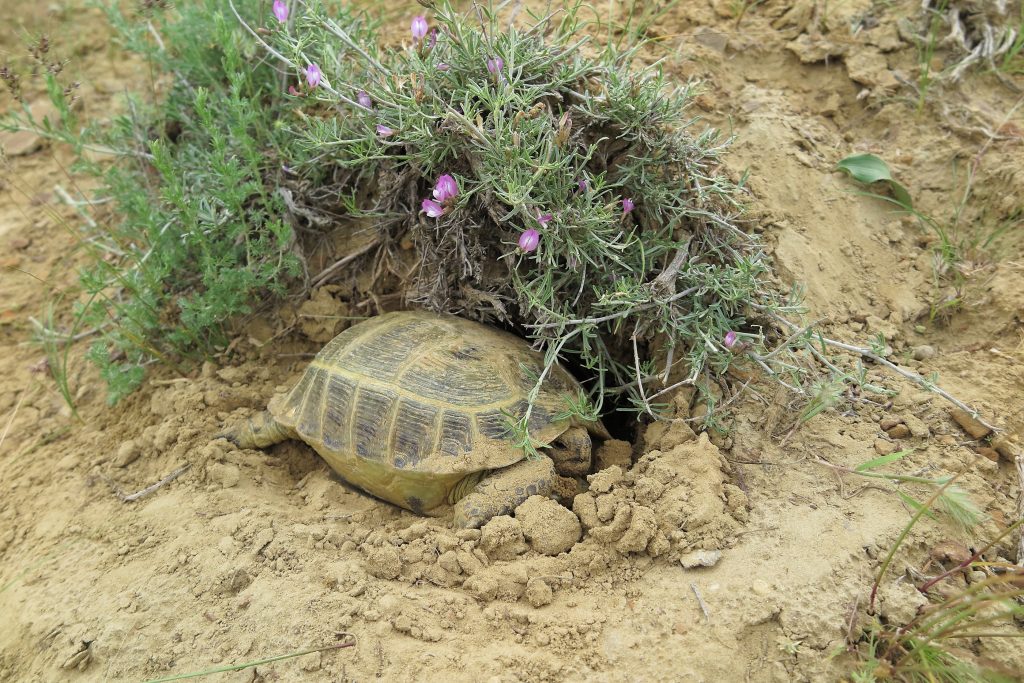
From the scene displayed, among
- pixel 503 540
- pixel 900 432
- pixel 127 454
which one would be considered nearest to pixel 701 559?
pixel 503 540

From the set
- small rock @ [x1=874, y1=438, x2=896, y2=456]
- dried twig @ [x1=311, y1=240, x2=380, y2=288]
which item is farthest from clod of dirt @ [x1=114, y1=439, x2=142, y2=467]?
small rock @ [x1=874, y1=438, x2=896, y2=456]

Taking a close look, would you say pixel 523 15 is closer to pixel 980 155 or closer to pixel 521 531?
pixel 980 155

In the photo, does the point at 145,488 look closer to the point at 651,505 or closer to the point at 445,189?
the point at 445,189

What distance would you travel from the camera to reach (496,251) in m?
3.42

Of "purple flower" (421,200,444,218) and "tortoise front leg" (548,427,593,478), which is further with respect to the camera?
"tortoise front leg" (548,427,593,478)

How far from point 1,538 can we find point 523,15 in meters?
3.80

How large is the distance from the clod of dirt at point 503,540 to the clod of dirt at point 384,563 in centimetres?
35

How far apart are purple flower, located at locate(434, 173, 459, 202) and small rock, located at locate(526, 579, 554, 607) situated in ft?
5.17

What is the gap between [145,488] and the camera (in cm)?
324

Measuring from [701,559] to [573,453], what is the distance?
0.84 meters

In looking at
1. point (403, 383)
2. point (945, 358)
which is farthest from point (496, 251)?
point (945, 358)

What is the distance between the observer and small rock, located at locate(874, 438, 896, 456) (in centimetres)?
285

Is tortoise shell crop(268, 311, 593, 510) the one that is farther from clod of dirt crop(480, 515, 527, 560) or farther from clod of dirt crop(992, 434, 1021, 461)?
clod of dirt crop(992, 434, 1021, 461)

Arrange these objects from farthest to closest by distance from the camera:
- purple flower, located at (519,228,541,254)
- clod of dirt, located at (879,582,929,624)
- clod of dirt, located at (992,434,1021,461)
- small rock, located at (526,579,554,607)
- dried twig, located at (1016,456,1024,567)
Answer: purple flower, located at (519,228,541,254)
clod of dirt, located at (992,434,1021,461)
small rock, located at (526,579,554,607)
dried twig, located at (1016,456,1024,567)
clod of dirt, located at (879,582,929,624)
